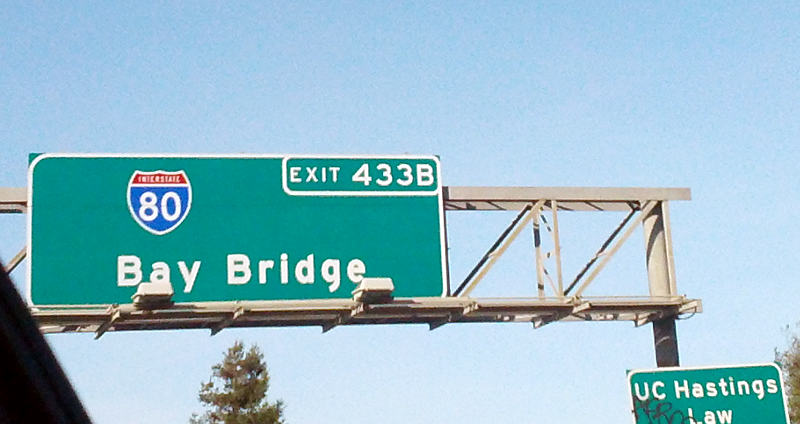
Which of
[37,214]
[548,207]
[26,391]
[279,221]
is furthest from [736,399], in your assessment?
[26,391]

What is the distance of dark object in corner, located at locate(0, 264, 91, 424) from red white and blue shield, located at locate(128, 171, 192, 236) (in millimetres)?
11195

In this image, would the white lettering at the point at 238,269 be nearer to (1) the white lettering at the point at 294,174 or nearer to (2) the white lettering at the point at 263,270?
(2) the white lettering at the point at 263,270

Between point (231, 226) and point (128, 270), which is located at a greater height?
point (231, 226)

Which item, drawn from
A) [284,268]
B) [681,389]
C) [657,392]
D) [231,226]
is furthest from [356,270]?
[681,389]

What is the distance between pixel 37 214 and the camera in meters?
18.2

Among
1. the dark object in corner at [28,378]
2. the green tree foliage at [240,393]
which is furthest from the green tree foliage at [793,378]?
the dark object in corner at [28,378]

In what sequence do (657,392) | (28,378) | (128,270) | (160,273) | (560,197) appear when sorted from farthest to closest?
1. (560,197)
2. (657,392)
3. (160,273)
4. (128,270)
5. (28,378)

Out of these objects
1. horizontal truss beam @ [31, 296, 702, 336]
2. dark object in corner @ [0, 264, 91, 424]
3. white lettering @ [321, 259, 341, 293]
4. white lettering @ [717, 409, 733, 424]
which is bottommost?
white lettering @ [717, 409, 733, 424]

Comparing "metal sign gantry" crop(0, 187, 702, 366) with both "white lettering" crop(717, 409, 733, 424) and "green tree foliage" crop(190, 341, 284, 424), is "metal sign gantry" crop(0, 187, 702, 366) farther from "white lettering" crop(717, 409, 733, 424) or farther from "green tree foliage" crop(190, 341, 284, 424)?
"green tree foliage" crop(190, 341, 284, 424)

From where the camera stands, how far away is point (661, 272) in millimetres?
20984

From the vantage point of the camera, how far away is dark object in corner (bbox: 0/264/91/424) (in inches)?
261

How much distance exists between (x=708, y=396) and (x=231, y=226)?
282 inches

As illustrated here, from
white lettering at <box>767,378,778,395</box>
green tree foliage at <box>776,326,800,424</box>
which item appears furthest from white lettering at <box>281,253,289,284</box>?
green tree foliage at <box>776,326,800,424</box>

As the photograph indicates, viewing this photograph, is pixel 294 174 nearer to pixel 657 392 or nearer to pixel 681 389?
pixel 657 392
